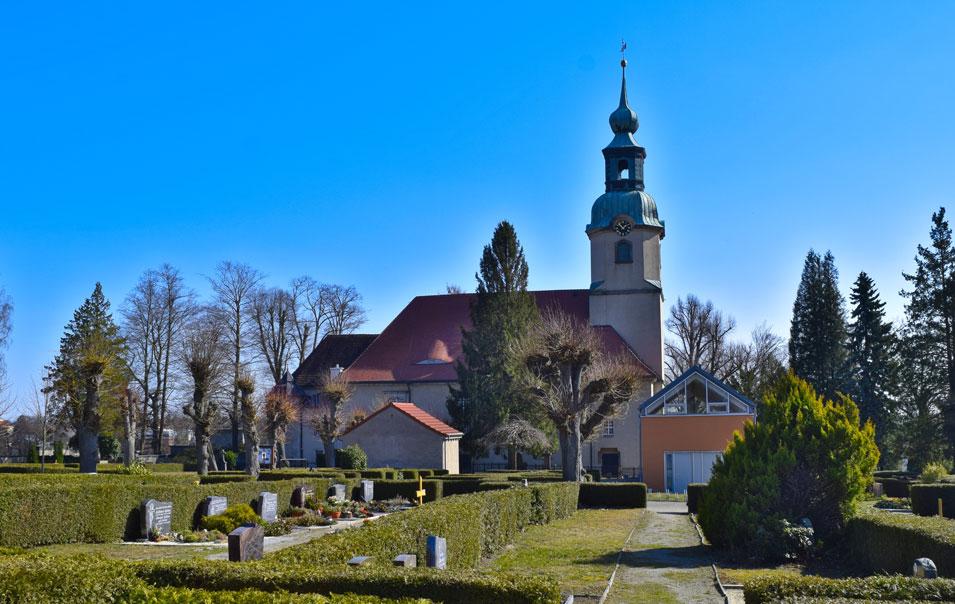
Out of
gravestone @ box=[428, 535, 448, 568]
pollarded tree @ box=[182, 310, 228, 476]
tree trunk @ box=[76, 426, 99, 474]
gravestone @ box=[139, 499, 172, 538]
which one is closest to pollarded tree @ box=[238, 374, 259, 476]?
pollarded tree @ box=[182, 310, 228, 476]

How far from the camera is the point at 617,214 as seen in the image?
50875mm

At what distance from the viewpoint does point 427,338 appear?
185 ft

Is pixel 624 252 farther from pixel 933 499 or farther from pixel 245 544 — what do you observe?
pixel 245 544

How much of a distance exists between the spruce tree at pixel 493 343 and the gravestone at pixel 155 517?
2787cm

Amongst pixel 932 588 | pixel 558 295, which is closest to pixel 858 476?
pixel 932 588

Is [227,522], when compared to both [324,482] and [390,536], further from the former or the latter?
[390,536]

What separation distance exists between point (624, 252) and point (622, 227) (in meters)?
1.57

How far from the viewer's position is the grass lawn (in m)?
14.8

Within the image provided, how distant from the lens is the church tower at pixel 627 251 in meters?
50.8

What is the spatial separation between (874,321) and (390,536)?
160 feet

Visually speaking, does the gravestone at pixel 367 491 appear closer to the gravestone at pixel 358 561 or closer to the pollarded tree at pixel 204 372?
the pollarded tree at pixel 204 372

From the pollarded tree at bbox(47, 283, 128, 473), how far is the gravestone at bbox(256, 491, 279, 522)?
12.3 m

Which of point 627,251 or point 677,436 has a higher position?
point 627,251

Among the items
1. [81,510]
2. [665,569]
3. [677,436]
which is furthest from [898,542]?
[677,436]
